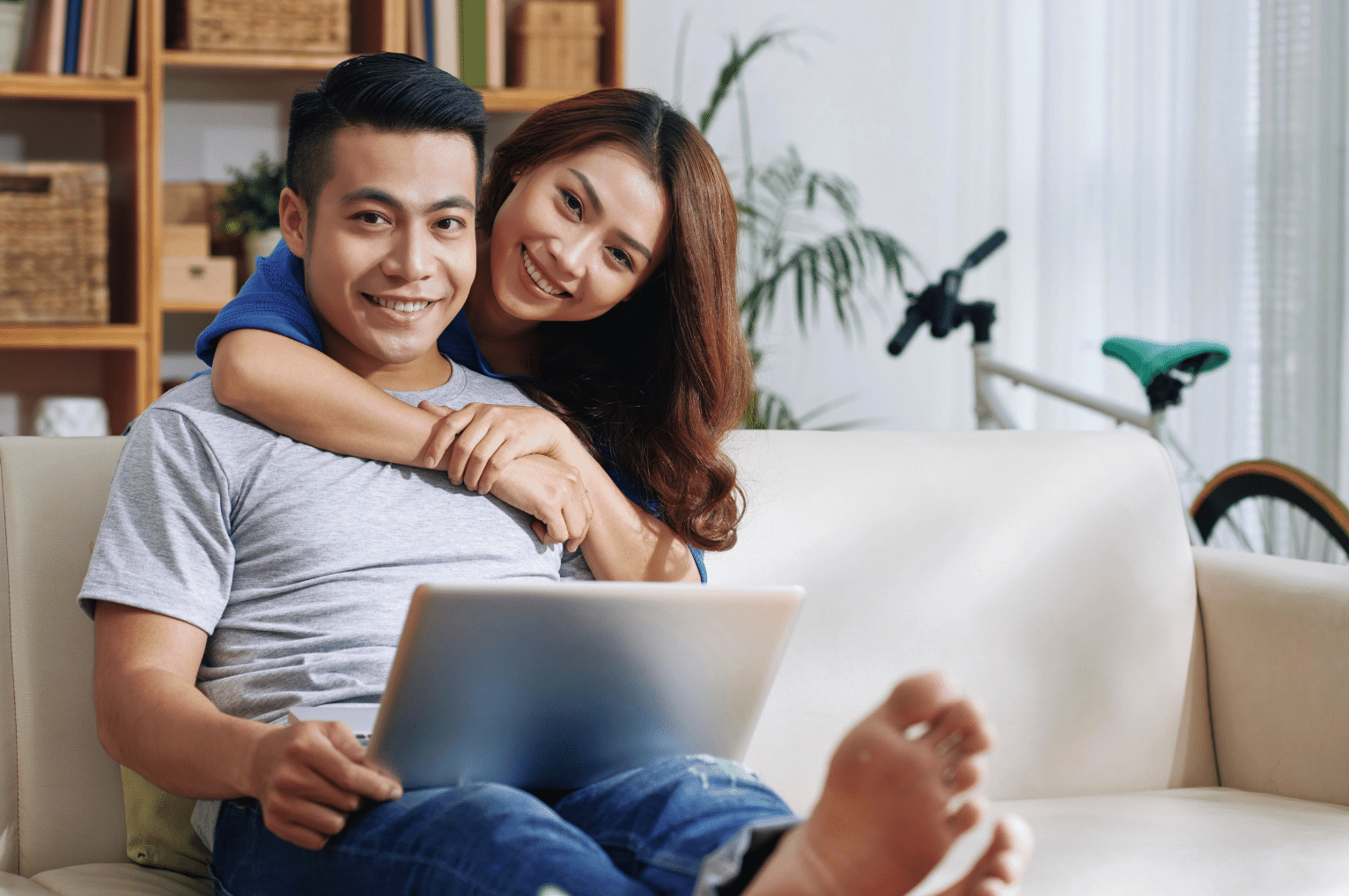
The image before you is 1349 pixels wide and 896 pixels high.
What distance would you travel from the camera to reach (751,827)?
2.25ft

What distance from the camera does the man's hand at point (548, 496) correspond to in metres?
1.08

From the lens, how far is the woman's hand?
1.05 metres

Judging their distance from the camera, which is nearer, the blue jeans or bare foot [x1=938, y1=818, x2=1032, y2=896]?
bare foot [x1=938, y1=818, x2=1032, y2=896]

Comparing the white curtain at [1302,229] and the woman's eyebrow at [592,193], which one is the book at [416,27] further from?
the white curtain at [1302,229]

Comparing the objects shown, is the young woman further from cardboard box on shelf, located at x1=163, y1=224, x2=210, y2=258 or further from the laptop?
cardboard box on shelf, located at x1=163, y1=224, x2=210, y2=258

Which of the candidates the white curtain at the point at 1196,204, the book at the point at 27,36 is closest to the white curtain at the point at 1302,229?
the white curtain at the point at 1196,204

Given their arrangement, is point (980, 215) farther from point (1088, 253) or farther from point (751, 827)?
point (751, 827)

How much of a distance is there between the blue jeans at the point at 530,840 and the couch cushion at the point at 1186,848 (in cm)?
→ 40

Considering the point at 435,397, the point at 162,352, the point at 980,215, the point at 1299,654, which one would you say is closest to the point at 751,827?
the point at 435,397

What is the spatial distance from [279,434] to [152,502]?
12 cm

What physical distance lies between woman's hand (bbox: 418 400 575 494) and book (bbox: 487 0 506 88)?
1.76m

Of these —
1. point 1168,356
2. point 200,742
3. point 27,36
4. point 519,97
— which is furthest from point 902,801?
point 27,36

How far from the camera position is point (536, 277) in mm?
1243

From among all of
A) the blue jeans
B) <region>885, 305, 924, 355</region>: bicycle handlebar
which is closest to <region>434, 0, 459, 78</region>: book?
<region>885, 305, 924, 355</region>: bicycle handlebar
